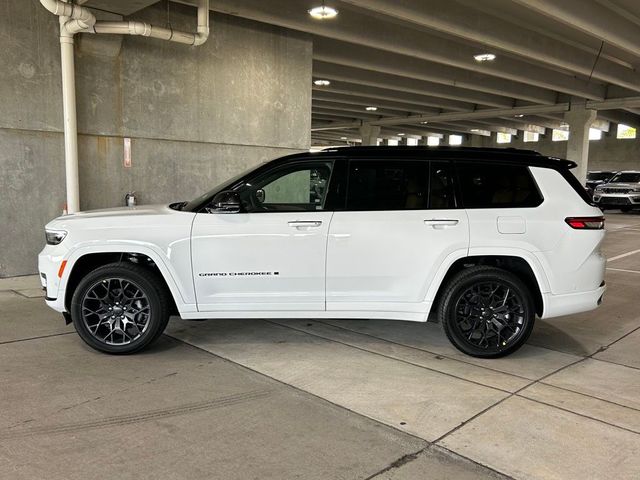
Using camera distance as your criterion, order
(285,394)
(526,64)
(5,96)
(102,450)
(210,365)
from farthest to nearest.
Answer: (526,64) → (5,96) → (210,365) → (285,394) → (102,450)

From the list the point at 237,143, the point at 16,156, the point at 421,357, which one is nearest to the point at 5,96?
the point at 16,156

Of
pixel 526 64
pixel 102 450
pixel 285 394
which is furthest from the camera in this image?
pixel 526 64

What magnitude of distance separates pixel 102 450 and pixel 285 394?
1.31 meters

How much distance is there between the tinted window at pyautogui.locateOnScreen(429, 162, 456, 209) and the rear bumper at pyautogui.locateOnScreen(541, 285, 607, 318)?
1.19 metres

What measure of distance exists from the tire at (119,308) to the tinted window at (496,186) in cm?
289

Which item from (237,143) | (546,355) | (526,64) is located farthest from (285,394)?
(526,64)

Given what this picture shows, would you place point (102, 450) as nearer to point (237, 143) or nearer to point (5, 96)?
point (5, 96)

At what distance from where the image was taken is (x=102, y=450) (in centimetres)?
304

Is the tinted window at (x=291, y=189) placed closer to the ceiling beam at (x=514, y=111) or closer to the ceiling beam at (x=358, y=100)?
the ceiling beam at (x=358, y=100)

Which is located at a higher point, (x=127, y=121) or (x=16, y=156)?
(x=127, y=121)

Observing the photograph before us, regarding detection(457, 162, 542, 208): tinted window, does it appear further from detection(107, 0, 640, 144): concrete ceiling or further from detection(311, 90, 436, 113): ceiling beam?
detection(311, 90, 436, 113): ceiling beam

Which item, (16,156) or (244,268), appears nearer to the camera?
(244,268)

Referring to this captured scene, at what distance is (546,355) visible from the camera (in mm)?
4809

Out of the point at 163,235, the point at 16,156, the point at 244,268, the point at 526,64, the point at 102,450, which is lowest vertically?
the point at 102,450
